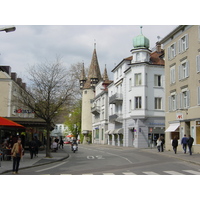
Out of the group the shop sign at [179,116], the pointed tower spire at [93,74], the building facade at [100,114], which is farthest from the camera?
the pointed tower spire at [93,74]

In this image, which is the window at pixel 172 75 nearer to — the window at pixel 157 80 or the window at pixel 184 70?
the window at pixel 184 70

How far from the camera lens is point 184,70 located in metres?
31.5

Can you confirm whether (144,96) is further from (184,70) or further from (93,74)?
(93,74)

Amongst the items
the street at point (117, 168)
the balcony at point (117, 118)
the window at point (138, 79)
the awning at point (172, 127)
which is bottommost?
the street at point (117, 168)

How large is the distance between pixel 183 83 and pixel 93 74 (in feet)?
162

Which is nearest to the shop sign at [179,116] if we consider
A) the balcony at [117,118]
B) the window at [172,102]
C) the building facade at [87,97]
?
the window at [172,102]

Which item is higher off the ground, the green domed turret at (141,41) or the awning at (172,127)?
the green domed turret at (141,41)

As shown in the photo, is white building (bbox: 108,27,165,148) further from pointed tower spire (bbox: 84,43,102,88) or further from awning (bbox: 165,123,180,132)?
pointed tower spire (bbox: 84,43,102,88)

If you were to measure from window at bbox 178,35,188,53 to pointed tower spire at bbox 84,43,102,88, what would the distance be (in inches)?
1834

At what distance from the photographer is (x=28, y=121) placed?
31656 millimetres

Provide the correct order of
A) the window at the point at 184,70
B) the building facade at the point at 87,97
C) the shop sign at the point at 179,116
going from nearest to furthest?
the window at the point at 184,70 < the shop sign at the point at 179,116 < the building facade at the point at 87,97

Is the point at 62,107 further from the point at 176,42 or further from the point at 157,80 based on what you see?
the point at 157,80

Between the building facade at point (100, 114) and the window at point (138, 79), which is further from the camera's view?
the building facade at point (100, 114)

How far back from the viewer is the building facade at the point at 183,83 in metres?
28.4
